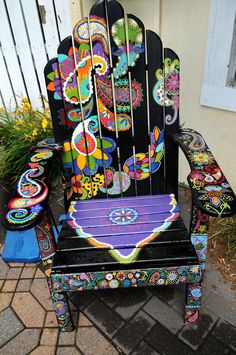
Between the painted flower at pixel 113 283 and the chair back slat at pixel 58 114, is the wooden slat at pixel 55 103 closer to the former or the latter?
the chair back slat at pixel 58 114

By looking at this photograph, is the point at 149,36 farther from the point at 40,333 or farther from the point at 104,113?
the point at 40,333

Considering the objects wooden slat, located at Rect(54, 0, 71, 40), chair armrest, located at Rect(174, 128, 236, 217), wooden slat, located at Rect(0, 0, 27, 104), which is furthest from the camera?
wooden slat, located at Rect(0, 0, 27, 104)

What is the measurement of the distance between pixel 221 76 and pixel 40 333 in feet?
6.54

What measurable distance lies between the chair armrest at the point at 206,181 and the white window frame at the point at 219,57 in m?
0.61

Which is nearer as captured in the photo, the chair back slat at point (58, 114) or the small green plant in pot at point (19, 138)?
the chair back slat at point (58, 114)

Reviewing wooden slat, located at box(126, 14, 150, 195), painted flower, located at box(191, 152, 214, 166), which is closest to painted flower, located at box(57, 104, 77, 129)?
wooden slat, located at box(126, 14, 150, 195)

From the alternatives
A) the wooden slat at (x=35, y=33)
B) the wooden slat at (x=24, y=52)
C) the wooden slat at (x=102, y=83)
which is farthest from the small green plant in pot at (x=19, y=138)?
the wooden slat at (x=102, y=83)

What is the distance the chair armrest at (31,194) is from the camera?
1.23 m

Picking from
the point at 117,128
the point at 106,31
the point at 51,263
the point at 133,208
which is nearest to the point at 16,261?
the point at 51,263

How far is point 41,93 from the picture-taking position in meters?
3.16

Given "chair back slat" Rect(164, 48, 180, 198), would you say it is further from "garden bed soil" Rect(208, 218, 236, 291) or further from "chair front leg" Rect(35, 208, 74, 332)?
"chair front leg" Rect(35, 208, 74, 332)

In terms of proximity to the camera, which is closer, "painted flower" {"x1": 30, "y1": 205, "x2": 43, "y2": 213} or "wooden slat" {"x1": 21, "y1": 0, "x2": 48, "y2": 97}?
"painted flower" {"x1": 30, "y1": 205, "x2": 43, "y2": 213}

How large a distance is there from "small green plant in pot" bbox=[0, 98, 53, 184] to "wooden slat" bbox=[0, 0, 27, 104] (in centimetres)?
31

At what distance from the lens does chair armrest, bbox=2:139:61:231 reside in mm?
1229
